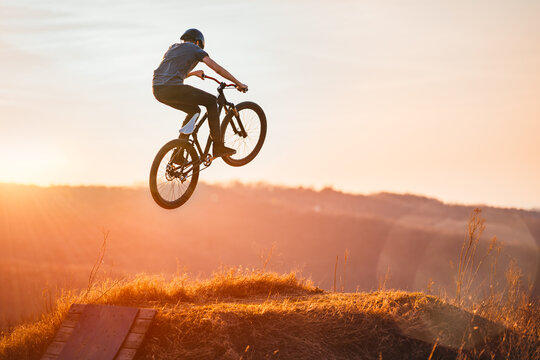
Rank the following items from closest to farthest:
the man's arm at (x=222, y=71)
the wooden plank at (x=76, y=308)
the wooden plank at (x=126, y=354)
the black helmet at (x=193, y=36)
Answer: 1. the wooden plank at (x=126, y=354)
2. the man's arm at (x=222, y=71)
3. the black helmet at (x=193, y=36)
4. the wooden plank at (x=76, y=308)

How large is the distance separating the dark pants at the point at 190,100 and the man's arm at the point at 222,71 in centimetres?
38

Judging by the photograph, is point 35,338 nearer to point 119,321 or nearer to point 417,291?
point 119,321

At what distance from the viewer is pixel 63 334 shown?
22.3 ft

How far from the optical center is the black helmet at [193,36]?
6.99 metres

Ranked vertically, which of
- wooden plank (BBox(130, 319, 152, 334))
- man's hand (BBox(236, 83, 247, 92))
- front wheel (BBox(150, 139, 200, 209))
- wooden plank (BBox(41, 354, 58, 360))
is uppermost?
man's hand (BBox(236, 83, 247, 92))

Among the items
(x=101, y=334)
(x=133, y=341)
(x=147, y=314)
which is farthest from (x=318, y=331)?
(x=101, y=334)

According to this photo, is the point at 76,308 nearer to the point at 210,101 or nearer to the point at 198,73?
the point at 210,101

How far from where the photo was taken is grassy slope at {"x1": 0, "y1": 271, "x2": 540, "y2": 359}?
620 centimetres

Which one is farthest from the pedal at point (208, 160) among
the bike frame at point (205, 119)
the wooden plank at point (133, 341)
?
the wooden plank at point (133, 341)

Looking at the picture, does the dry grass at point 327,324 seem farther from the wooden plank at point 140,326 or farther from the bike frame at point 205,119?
the bike frame at point 205,119

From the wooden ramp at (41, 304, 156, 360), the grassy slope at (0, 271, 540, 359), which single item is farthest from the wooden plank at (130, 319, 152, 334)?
the grassy slope at (0, 271, 540, 359)

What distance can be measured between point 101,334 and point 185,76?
3.94 m

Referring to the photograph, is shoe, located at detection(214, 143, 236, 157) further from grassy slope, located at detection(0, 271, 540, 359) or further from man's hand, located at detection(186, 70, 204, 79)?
grassy slope, located at detection(0, 271, 540, 359)

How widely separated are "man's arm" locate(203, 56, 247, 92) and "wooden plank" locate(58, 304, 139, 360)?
12.3ft
